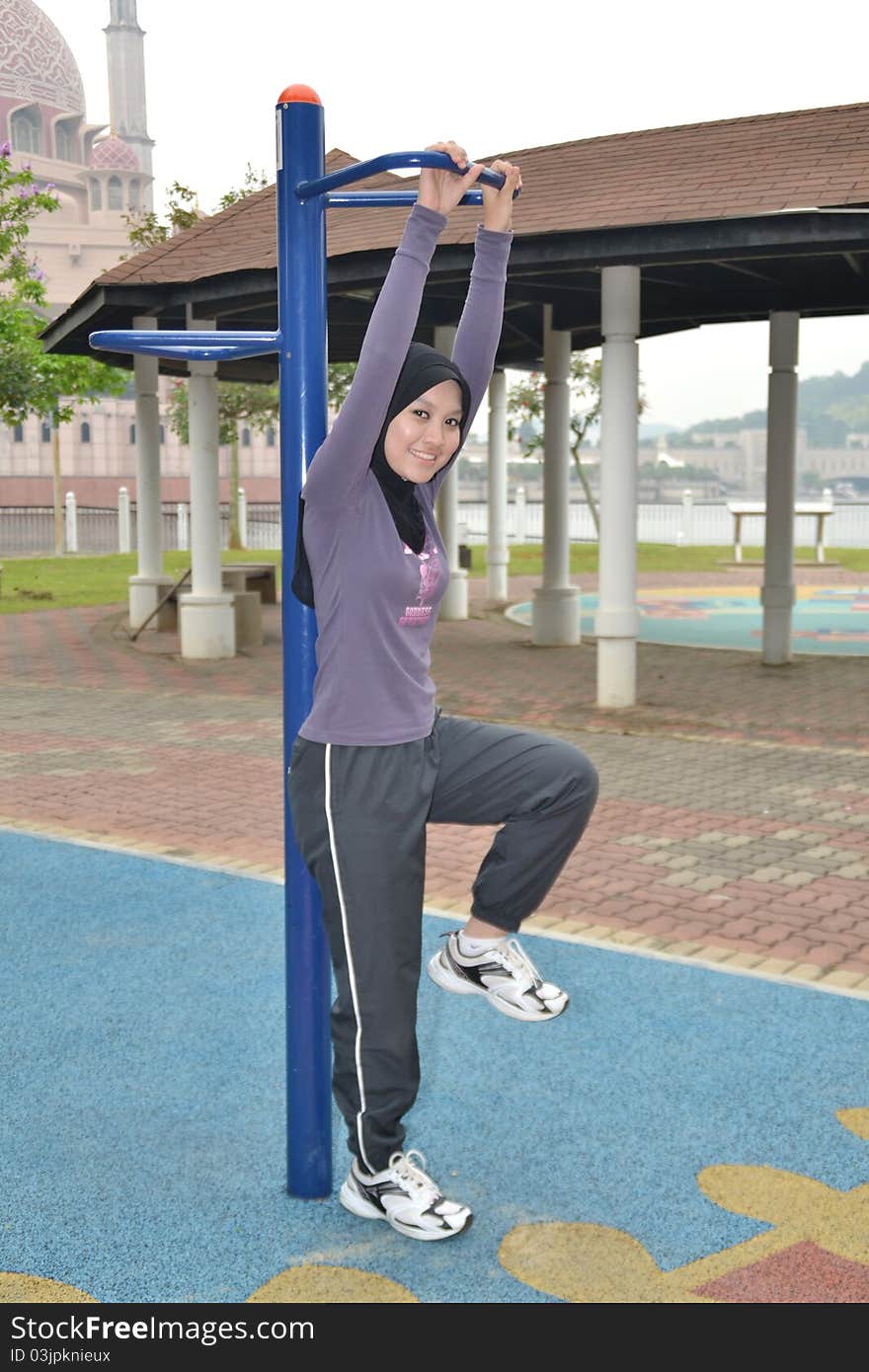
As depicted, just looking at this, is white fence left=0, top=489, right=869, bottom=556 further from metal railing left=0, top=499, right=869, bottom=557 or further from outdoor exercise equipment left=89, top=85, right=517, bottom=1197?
outdoor exercise equipment left=89, top=85, right=517, bottom=1197

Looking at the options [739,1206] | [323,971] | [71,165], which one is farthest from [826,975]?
[71,165]

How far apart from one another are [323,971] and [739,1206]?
111cm

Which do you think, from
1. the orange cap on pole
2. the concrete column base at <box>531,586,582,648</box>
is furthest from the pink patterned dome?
the orange cap on pole

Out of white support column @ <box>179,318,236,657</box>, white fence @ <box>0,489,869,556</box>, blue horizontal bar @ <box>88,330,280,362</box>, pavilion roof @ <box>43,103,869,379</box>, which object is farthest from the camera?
white fence @ <box>0,489,869,556</box>

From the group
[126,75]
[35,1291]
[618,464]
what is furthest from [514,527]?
[126,75]

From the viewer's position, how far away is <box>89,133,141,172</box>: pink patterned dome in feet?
386

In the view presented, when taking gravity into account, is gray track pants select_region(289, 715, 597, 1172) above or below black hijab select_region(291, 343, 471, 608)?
below

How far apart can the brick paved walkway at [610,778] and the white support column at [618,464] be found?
714 millimetres

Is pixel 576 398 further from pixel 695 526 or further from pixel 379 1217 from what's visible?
pixel 379 1217

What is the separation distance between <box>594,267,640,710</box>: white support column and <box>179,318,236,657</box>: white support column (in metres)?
4.76

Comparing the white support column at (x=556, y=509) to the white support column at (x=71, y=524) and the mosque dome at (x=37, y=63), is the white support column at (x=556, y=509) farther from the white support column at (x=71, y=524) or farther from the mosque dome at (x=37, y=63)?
the mosque dome at (x=37, y=63)

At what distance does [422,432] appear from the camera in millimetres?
2861

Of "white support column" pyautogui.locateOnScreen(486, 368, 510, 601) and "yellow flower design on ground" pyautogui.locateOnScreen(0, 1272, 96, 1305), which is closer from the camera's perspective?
"yellow flower design on ground" pyautogui.locateOnScreen(0, 1272, 96, 1305)

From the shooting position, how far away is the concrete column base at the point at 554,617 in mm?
16375
